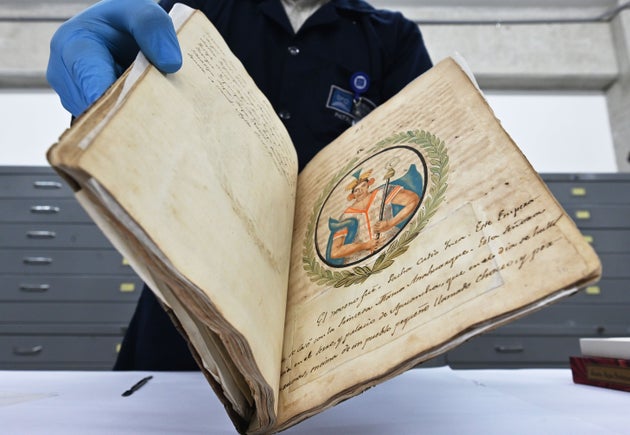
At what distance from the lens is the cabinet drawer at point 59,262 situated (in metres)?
1.99

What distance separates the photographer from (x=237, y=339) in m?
0.19

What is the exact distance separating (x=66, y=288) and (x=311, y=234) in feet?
6.80

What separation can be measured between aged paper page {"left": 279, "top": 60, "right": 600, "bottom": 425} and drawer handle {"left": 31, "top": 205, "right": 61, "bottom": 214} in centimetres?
215

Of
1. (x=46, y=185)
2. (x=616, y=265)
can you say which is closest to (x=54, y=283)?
(x=46, y=185)

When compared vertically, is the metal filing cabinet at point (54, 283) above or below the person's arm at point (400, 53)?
below

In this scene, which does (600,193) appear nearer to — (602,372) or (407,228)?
(602,372)

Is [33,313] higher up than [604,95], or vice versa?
[604,95]

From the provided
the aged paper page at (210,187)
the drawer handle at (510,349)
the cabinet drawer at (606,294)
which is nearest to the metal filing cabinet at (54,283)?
the drawer handle at (510,349)

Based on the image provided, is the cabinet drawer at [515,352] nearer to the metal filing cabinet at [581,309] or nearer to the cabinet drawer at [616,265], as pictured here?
the metal filing cabinet at [581,309]

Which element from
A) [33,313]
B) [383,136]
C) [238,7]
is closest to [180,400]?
[383,136]

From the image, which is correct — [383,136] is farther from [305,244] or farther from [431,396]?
[431,396]

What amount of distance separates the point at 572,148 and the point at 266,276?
124 inches

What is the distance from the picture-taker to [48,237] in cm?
202

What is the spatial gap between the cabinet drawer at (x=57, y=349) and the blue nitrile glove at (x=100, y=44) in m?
1.83
